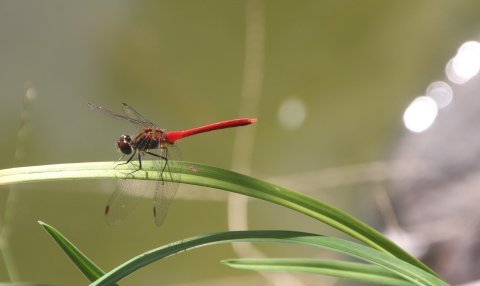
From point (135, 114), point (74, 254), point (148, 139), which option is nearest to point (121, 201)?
point (148, 139)

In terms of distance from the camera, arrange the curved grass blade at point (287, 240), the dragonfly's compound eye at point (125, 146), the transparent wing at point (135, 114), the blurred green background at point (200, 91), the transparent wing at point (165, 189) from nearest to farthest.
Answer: the curved grass blade at point (287, 240)
the transparent wing at point (165, 189)
the dragonfly's compound eye at point (125, 146)
the transparent wing at point (135, 114)
the blurred green background at point (200, 91)

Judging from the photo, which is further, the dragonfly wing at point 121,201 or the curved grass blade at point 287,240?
the dragonfly wing at point 121,201

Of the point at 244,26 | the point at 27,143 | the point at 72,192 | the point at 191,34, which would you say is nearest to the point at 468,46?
the point at 244,26

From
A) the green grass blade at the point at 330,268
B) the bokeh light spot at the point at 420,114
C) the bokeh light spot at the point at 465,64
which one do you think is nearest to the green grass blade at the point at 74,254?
the green grass blade at the point at 330,268

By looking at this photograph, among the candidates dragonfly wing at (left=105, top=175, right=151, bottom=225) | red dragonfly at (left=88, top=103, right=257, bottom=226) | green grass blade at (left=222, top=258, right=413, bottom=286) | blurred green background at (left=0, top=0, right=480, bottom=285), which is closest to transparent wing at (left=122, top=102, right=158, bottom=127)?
red dragonfly at (left=88, top=103, right=257, bottom=226)

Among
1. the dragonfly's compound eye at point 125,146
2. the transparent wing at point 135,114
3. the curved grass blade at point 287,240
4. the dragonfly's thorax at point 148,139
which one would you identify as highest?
the transparent wing at point 135,114

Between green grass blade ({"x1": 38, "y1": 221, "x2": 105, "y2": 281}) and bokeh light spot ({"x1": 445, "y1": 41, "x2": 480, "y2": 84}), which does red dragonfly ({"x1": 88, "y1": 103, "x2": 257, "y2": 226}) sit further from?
bokeh light spot ({"x1": 445, "y1": 41, "x2": 480, "y2": 84})

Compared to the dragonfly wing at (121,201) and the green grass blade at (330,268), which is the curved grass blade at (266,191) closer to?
the green grass blade at (330,268)
